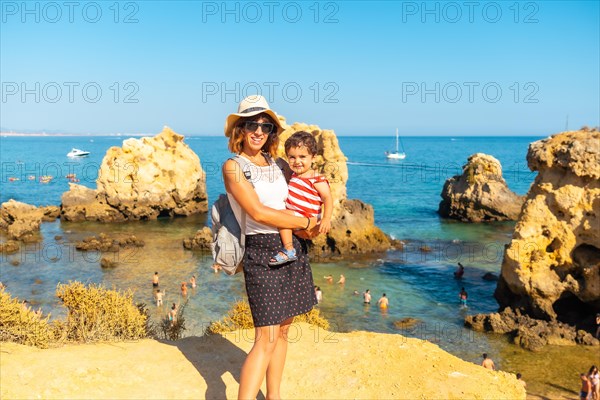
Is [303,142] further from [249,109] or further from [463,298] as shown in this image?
[463,298]

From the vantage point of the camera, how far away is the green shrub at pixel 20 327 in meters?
8.04

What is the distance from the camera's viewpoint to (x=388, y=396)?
6.47 meters

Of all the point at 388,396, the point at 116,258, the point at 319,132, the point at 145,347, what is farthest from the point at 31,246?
the point at 388,396

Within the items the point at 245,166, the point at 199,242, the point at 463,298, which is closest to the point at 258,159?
the point at 245,166

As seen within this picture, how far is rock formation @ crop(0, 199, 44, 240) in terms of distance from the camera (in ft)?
122

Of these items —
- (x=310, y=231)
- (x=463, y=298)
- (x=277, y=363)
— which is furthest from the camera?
(x=463, y=298)

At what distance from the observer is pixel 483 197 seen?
156 ft

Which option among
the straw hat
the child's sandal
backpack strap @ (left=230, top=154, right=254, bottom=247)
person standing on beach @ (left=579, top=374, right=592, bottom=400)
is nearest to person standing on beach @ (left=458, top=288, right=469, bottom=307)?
person standing on beach @ (left=579, top=374, right=592, bottom=400)

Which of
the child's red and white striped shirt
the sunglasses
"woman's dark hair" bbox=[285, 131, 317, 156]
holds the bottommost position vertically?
the child's red and white striped shirt

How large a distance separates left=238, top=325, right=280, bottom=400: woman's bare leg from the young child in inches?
29.1

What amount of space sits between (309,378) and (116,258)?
28.1 meters

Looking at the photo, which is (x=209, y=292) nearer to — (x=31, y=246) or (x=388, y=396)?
(x=31, y=246)

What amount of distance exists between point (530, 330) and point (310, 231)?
16839 millimetres

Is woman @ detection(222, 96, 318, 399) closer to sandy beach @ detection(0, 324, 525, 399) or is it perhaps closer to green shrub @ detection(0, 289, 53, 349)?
sandy beach @ detection(0, 324, 525, 399)
